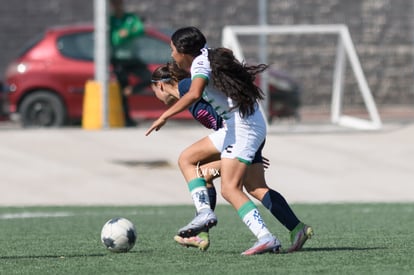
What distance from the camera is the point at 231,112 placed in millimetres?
8812

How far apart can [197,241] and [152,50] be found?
41.1 ft

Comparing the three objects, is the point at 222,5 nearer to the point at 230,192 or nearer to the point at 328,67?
the point at 328,67

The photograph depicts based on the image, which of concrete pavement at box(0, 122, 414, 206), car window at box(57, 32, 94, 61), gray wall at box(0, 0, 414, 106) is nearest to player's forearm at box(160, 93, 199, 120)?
concrete pavement at box(0, 122, 414, 206)

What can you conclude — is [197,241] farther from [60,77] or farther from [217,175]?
[60,77]

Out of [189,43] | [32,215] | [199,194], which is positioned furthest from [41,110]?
[189,43]

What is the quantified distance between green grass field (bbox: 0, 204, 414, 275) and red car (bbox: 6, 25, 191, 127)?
6.70m

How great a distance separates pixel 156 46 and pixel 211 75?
41.7ft

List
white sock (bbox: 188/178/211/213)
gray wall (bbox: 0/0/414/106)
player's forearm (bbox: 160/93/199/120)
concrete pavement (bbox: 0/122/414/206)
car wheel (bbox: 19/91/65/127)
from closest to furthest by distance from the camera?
1. player's forearm (bbox: 160/93/199/120)
2. white sock (bbox: 188/178/211/213)
3. concrete pavement (bbox: 0/122/414/206)
4. car wheel (bbox: 19/91/65/127)
5. gray wall (bbox: 0/0/414/106)

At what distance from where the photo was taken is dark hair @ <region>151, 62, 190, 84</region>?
9.29 m

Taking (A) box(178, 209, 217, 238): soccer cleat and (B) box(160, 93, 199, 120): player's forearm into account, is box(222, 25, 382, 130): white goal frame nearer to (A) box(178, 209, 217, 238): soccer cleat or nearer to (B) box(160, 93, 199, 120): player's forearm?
(A) box(178, 209, 217, 238): soccer cleat

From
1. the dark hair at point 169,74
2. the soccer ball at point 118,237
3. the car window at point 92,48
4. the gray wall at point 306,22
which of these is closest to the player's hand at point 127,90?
the car window at point 92,48

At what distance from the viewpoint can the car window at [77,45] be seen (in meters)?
21.2

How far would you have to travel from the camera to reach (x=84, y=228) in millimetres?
11797

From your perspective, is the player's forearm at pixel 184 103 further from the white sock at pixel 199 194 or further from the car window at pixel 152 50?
the car window at pixel 152 50
